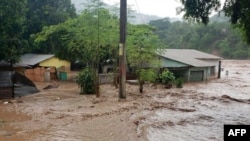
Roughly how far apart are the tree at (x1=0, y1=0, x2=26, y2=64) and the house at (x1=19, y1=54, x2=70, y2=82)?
7816mm

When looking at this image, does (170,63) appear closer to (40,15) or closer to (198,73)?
(198,73)

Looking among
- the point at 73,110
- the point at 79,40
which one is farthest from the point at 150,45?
the point at 73,110

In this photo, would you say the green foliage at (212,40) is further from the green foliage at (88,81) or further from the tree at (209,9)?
the tree at (209,9)

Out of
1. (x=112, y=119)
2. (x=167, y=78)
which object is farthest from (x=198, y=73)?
(x=112, y=119)

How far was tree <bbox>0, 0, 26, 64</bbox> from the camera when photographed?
1688 cm

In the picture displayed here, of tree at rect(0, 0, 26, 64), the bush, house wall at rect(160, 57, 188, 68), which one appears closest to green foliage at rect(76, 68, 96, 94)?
tree at rect(0, 0, 26, 64)

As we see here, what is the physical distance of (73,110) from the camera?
1404 cm

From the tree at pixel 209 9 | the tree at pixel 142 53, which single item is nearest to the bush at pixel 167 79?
the tree at pixel 142 53

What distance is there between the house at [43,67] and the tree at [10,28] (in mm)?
7816

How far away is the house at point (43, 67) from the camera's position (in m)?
30.4

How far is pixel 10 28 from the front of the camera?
18141mm

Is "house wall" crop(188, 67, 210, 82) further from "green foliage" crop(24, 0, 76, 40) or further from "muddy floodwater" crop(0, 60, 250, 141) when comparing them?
"green foliage" crop(24, 0, 76, 40)

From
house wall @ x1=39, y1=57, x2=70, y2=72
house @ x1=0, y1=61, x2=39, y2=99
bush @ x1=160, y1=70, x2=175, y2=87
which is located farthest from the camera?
house wall @ x1=39, y1=57, x2=70, y2=72

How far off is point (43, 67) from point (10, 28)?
14.9 meters
